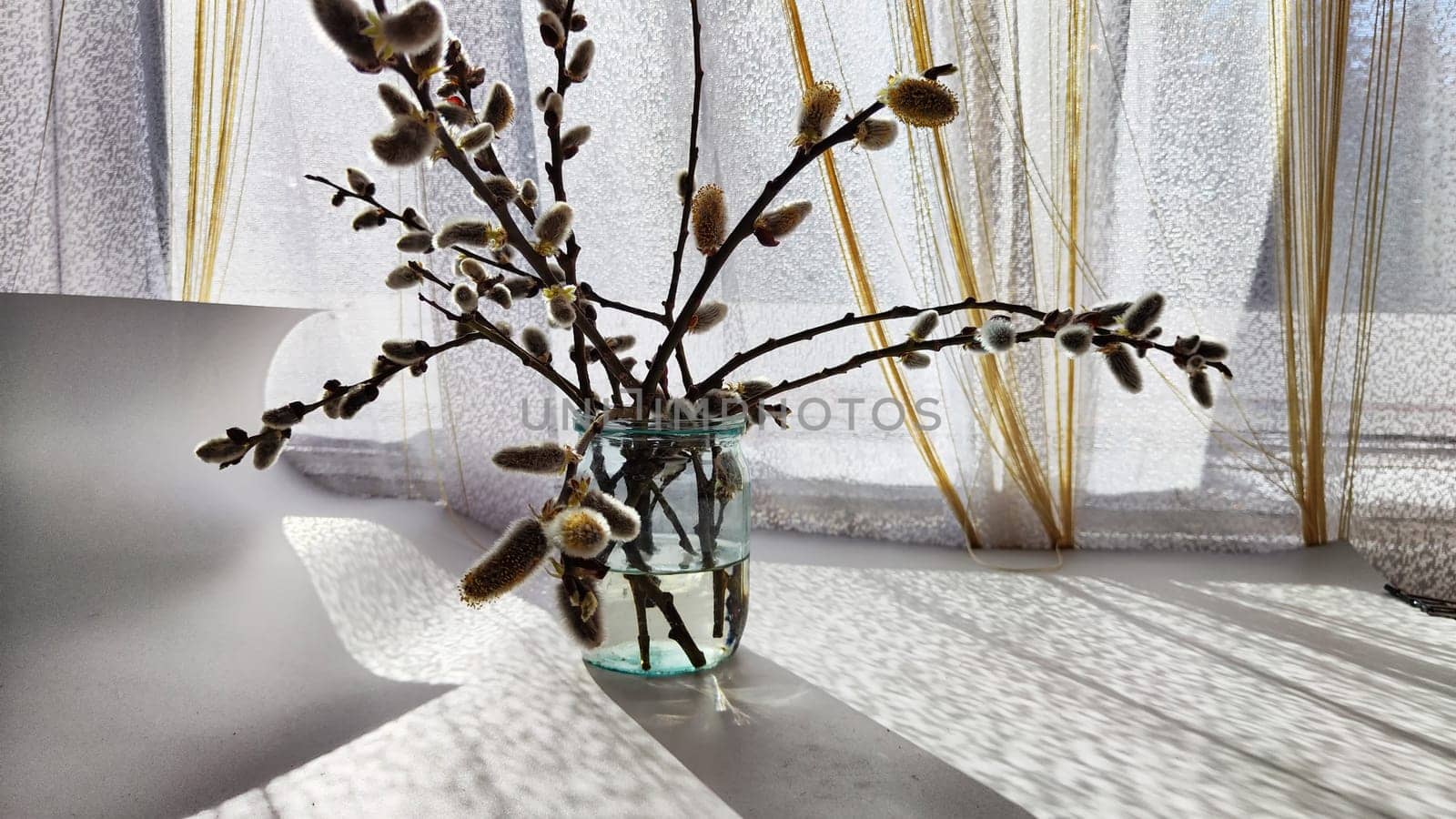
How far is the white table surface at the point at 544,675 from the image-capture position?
0.47 metres

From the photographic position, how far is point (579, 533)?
0.35 metres

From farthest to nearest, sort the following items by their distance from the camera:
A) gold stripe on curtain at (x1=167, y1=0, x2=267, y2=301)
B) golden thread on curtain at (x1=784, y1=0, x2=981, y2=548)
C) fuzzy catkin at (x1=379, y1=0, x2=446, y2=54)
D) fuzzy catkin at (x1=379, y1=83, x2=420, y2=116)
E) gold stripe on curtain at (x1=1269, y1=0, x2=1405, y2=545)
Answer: gold stripe on curtain at (x1=167, y1=0, x2=267, y2=301) → golden thread on curtain at (x1=784, y1=0, x2=981, y2=548) → gold stripe on curtain at (x1=1269, y1=0, x2=1405, y2=545) → fuzzy catkin at (x1=379, y1=83, x2=420, y2=116) → fuzzy catkin at (x1=379, y1=0, x2=446, y2=54)

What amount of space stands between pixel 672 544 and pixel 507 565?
8.3 inches

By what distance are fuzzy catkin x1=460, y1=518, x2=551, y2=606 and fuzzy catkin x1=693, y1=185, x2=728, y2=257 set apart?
0.20m

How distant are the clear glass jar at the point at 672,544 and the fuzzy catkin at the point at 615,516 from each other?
123 mm

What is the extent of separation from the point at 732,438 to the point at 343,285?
0.77m

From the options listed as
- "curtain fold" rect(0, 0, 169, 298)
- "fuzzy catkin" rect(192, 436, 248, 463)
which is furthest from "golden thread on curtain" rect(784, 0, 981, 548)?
"curtain fold" rect(0, 0, 169, 298)

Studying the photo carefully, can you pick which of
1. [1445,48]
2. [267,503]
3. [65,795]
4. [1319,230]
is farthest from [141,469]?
[1445,48]

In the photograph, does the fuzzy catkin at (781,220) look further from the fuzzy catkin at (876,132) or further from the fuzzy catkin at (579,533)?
the fuzzy catkin at (579,533)

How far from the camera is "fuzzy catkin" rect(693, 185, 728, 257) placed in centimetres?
48

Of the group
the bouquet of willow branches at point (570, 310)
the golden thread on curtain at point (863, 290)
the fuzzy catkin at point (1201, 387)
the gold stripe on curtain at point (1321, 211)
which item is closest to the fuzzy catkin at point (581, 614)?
the bouquet of willow branches at point (570, 310)

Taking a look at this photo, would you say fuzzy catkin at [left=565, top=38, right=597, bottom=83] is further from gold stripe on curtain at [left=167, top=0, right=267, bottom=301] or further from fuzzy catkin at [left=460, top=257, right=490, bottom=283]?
gold stripe on curtain at [left=167, top=0, right=267, bottom=301]

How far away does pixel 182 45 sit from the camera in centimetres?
113

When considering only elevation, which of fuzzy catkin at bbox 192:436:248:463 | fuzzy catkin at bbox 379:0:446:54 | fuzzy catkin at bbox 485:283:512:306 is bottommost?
fuzzy catkin at bbox 192:436:248:463
